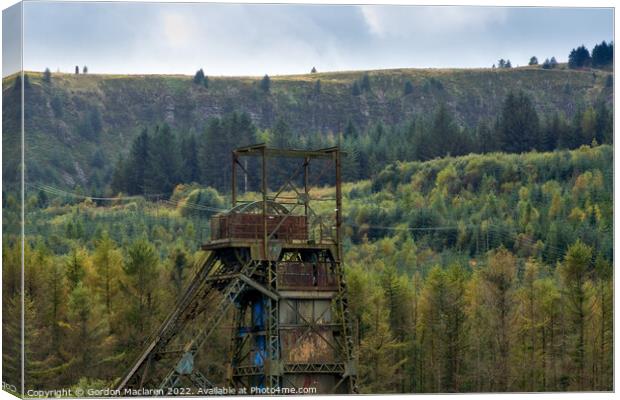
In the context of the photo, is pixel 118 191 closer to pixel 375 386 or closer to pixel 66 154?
pixel 66 154

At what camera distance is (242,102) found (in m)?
160

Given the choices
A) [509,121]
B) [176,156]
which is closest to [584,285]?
[509,121]

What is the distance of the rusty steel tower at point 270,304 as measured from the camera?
3273 inches

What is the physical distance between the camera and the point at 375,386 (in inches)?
3799

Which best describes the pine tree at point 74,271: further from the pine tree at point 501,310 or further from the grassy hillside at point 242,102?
the grassy hillside at point 242,102

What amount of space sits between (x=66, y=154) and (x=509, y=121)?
34.6 m

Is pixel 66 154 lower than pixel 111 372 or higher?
higher

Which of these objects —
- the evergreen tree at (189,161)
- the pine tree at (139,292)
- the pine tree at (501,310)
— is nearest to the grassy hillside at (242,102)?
the evergreen tree at (189,161)

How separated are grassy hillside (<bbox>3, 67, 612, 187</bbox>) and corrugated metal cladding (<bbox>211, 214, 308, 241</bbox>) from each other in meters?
36.7

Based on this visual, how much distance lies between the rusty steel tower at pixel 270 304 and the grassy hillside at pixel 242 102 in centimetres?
3643

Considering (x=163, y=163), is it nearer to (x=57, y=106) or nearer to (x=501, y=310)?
(x=57, y=106)

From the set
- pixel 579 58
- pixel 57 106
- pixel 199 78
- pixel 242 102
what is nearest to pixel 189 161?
pixel 199 78

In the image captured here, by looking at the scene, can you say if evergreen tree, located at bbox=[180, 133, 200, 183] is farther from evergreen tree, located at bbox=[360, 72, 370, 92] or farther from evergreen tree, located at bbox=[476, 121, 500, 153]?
evergreen tree, located at bbox=[360, 72, 370, 92]

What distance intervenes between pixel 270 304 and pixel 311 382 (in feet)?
13.4
